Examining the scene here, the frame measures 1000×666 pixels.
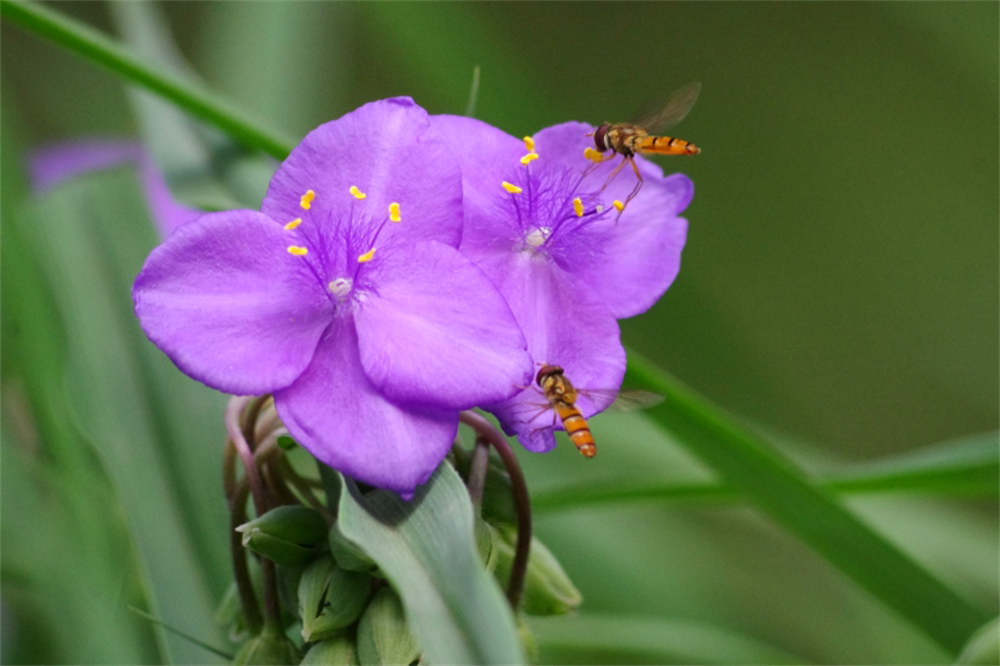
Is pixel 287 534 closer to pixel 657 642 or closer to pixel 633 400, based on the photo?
pixel 633 400

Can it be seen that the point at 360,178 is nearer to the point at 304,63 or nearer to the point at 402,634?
the point at 402,634

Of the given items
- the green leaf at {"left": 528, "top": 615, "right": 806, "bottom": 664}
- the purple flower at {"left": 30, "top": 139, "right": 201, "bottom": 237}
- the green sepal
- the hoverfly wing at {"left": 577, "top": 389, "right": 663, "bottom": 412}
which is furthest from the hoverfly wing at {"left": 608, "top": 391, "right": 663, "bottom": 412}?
the purple flower at {"left": 30, "top": 139, "right": 201, "bottom": 237}

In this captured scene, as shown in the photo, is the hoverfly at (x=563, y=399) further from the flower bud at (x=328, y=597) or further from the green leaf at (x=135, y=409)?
the green leaf at (x=135, y=409)

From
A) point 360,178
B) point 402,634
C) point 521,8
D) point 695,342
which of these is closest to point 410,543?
point 402,634

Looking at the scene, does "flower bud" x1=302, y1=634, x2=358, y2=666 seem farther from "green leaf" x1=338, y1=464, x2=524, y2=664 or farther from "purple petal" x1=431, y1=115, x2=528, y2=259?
"purple petal" x1=431, y1=115, x2=528, y2=259

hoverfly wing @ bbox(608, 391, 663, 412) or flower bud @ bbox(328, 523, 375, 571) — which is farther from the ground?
hoverfly wing @ bbox(608, 391, 663, 412)

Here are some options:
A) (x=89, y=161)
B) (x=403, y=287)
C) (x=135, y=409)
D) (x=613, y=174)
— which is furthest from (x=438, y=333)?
(x=89, y=161)
